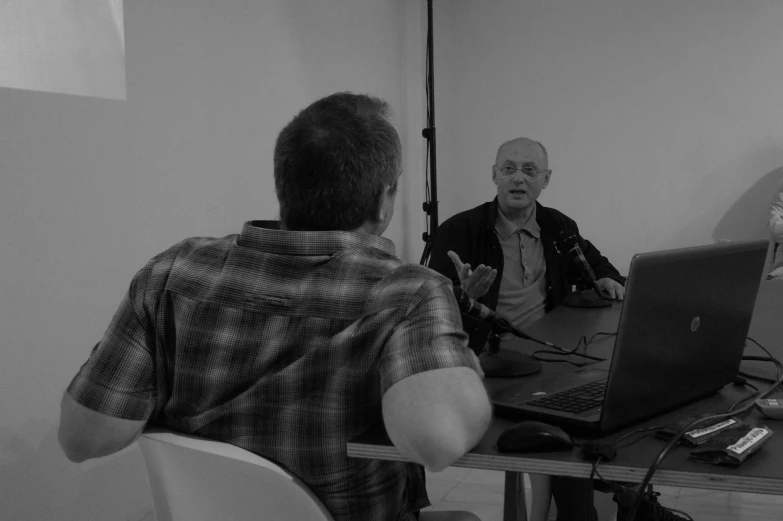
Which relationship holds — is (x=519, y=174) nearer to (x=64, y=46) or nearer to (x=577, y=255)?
(x=577, y=255)

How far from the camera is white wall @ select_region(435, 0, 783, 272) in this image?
5094 millimetres

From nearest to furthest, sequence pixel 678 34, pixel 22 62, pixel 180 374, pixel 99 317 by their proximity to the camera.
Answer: pixel 180 374
pixel 22 62
pixel 99 317
pixel 678 34

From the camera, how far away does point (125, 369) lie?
3.89 feet

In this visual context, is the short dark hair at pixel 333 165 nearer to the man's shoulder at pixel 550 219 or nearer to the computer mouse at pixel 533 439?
the computer mouse at pixel 533 439

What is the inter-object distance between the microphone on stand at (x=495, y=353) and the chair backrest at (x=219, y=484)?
54 cm

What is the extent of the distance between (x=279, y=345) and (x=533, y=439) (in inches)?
14.9

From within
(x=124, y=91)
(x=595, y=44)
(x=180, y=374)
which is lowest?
(x=180, y=374)

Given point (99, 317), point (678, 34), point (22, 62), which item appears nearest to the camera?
point (22, 62)

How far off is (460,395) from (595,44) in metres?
4.78

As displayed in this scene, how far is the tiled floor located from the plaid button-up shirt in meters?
1.58

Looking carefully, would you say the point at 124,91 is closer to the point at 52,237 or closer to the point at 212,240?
the point at 52,237

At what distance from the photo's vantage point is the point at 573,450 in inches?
44.2

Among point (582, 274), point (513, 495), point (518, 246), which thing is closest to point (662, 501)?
point (582, 274)

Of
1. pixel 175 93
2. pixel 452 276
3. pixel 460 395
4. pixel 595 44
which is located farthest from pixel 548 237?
pixel 595 44
